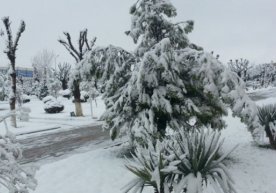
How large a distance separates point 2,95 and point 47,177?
39.8 metres

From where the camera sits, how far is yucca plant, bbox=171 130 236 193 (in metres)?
4.85

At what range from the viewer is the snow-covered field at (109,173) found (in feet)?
23.1

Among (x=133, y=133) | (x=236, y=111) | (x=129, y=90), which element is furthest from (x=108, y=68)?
(x=236, y=111)

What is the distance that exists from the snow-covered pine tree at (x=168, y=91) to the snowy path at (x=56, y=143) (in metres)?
3.20

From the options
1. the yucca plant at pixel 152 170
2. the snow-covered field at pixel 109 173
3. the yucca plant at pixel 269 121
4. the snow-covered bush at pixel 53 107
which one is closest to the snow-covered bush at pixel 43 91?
the snow-covered bush at pixel 53 107

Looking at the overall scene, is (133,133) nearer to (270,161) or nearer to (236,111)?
(236,111)

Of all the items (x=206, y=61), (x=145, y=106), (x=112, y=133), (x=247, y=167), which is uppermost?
(x=206, y=61)

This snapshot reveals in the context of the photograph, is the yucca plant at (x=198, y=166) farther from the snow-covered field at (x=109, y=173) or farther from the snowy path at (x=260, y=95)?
the snowy path at (x=260, y=95)

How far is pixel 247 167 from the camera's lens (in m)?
8.32

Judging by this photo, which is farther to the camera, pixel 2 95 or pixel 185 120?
pixel 2 95

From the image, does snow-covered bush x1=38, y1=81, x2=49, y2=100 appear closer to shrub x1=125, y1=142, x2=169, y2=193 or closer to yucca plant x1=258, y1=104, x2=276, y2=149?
yucca plant x1=258, y1=104, x2=276, y2=149

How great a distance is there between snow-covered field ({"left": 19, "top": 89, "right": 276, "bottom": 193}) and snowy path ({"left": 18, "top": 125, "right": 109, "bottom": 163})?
227 centimetres

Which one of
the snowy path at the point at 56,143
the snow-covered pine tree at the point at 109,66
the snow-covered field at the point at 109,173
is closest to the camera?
the snow-covered field at the point at 109,173

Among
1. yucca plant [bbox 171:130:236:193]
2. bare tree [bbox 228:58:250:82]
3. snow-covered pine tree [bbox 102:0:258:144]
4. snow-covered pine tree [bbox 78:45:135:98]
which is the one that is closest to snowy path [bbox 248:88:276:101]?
bare tree [bbox 228:58:250:82]
